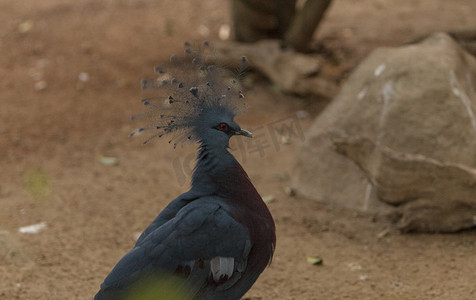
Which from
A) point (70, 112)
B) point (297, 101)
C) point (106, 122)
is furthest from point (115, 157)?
point (297, 101)

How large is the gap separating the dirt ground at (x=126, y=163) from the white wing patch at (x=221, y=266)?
938mm

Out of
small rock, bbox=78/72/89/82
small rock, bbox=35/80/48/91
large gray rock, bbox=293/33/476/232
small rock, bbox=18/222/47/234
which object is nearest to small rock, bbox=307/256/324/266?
large gray rock, bbox=293/33/476/232

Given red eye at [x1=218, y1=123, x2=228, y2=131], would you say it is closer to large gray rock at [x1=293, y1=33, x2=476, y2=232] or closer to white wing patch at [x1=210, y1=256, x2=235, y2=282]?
white wing patch at [x1=210, y1=256, x2=235, y2=282]

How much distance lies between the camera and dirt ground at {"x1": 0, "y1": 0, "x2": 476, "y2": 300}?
374 centimetres

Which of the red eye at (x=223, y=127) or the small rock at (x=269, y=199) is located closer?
the red eye at (x=223, y=127)

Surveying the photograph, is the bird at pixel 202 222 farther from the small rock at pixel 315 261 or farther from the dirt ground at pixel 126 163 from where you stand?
the small rock at pixel 315 261

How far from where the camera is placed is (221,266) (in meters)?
2.75

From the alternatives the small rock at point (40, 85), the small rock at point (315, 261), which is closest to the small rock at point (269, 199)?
the small rock at point (315, 261)

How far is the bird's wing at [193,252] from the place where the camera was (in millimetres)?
2707

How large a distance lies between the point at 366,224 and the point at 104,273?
208 centimetres

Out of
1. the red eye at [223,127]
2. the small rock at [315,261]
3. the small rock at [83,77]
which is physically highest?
the red eye at [223,127]

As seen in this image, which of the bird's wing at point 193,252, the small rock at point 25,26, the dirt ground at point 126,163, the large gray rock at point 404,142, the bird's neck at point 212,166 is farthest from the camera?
the small rock at point 25,26

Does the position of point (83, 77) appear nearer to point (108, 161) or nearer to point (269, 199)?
point (108, 161)

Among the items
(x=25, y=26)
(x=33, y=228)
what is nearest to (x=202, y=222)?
(x=33, y=228)
